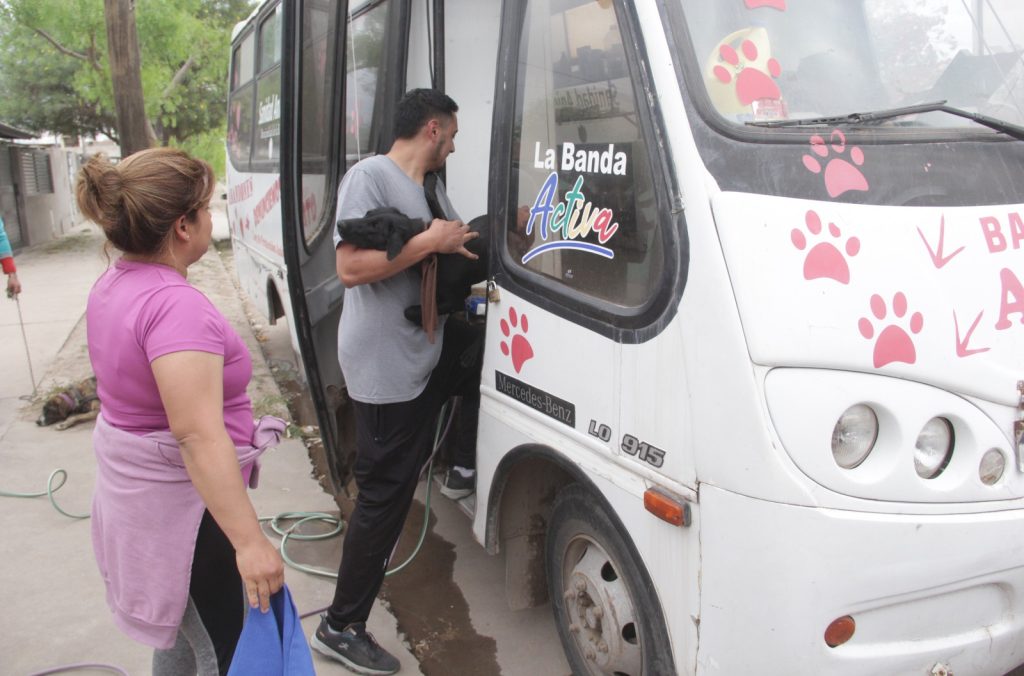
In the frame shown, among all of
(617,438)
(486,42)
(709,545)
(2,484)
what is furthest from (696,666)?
(2,484)

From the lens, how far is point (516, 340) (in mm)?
2676

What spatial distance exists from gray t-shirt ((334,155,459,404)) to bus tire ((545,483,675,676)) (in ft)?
2.21

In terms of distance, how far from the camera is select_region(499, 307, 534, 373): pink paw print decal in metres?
2.62

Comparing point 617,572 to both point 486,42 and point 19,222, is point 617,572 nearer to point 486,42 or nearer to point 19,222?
point 486,42

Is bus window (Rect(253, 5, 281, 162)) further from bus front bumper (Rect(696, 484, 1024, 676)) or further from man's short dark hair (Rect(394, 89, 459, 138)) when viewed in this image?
bus front bumper (Rect(696, 484, 1024, 676))

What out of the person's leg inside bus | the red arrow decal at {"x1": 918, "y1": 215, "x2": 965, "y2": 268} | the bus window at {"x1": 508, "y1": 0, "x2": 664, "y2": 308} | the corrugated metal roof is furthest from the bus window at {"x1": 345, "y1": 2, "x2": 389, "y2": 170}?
the corrugated metal roof

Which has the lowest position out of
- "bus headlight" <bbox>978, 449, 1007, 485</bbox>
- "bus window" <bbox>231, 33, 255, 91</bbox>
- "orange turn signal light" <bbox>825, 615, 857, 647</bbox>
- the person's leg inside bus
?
"orange turn signal light" <bbox>825, 615, 857, 647</bbox>

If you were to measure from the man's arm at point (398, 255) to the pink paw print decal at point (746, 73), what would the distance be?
1.00 metres

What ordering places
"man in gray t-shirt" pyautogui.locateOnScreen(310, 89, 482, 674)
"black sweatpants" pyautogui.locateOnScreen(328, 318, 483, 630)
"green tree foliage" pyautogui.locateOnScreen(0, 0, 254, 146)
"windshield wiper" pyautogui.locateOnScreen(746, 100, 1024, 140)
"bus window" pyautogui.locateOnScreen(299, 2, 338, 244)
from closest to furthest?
"windshield wiper" pyautogui.locateOnScreen(746, 100, 1024, 140)
"man in gray t-shirt" pyautogui.locateOnScreen(310, 89, 482, 674)
"black sweatpants" pyautogui.locateOnScreen(328, 318, 483, 630)
"bus window" pyautogui.locateOnScreen(299, 2, 338, 244)
"green tree foliage" pyautogui.locateOnScreen(0, 0, 254, 146)

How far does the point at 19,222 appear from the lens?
1661 cm

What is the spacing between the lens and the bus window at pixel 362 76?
3.82m

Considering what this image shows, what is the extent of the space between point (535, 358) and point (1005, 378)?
126cm

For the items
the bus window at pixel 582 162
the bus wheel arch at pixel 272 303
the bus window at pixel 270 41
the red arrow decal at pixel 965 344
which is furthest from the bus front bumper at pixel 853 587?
the bus window at pixel 270 41

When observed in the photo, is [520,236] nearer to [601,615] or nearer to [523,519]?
[523,519]
